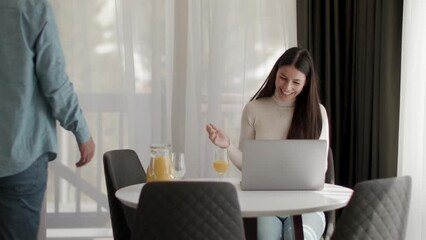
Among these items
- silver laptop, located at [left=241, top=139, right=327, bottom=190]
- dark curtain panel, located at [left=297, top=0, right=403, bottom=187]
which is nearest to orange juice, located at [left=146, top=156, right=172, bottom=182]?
silver laptop, located at [left=241, top=139, right=327, bottom=190]

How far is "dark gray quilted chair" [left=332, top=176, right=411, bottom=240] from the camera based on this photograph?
1.79 metres

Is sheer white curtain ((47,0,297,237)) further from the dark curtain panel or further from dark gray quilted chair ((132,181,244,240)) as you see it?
dark gray quilted chair ((132,181,244,240))

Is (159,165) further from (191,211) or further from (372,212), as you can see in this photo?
(372,212)

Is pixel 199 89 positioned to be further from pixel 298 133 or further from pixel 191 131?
pixel 298 133

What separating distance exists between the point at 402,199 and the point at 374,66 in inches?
67.7

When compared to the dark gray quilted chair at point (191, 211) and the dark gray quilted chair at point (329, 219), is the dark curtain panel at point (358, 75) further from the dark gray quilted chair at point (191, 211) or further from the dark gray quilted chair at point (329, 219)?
the dark gray quilted chair at point (191, 211)

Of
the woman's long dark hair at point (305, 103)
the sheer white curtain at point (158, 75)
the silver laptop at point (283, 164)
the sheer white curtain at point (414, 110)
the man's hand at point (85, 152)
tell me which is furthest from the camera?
the sheer white curtain at point (158, 75)

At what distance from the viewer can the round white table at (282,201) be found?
6.34ft

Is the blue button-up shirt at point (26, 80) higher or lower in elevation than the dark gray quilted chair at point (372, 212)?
higher

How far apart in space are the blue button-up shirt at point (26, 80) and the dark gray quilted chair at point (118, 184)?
1.29ft

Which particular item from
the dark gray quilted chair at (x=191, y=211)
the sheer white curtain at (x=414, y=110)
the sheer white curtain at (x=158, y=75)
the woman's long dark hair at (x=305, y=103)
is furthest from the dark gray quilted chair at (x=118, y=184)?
the sheer white curtain at (x=414, y=110)

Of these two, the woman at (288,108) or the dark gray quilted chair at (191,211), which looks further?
the woman at (288,108)

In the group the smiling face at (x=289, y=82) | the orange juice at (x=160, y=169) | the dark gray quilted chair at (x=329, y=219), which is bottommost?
the dark gray quilted chair at (x=329, y=219)

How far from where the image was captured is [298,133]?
287 cm
